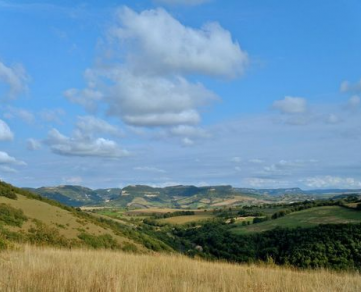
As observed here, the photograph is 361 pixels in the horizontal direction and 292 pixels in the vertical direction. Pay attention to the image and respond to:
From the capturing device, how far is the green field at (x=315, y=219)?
335ft

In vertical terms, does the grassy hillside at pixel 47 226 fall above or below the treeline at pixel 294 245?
above

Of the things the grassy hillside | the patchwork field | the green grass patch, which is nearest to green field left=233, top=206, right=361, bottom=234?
the grassy hillside

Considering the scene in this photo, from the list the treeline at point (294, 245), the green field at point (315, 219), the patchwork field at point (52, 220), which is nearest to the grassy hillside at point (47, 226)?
the patchwork field at point (52, 220)

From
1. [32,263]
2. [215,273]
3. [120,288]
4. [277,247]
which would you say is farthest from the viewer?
[277,247]

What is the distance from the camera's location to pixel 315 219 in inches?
4279

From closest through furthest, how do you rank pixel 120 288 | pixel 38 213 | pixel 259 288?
1. pixel 120 288
2. pixel 259 288
3. pixel 38 213

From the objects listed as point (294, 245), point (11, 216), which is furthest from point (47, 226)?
point (294, 245)

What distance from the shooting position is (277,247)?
9181cm

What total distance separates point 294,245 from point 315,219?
25.9 metres

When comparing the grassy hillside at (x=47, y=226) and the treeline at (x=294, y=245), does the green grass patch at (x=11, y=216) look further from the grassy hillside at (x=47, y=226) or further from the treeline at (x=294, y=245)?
the treeline at (x=294, y=245)

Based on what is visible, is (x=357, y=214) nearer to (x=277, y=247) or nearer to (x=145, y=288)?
(x=277, y=247)

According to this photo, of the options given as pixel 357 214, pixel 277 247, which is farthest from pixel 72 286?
pixel 357 214

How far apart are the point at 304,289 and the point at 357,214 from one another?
110229mm

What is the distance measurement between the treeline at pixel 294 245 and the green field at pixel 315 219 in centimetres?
551
